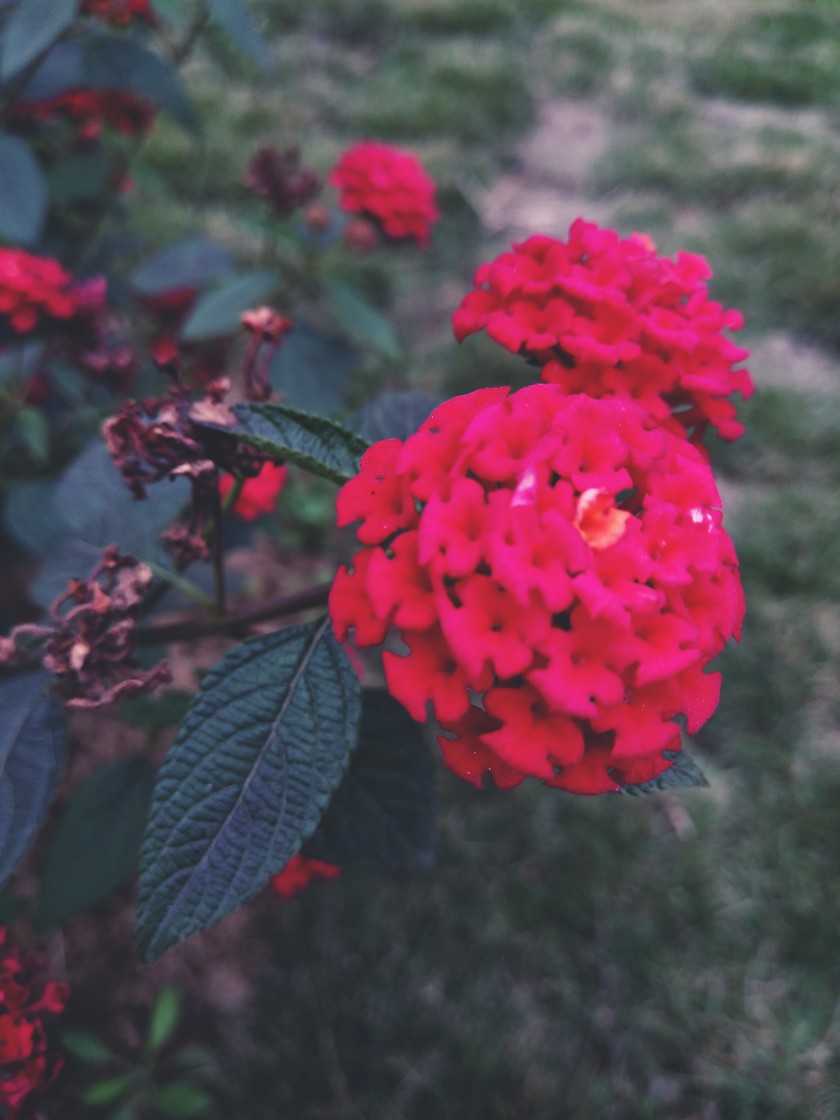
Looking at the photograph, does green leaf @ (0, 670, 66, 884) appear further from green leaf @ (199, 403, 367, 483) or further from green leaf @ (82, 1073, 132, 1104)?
green leaf @ (82, 1073, 132, 1104)

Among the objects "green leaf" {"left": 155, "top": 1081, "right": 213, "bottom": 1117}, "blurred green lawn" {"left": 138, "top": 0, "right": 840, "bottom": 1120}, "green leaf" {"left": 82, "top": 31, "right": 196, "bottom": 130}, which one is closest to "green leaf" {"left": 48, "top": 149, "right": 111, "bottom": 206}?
"blurred green lawn" {"left": 138, "top": 0, "right": 840, "bottom": 1120}

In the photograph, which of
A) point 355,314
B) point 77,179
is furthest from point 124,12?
point 355,314

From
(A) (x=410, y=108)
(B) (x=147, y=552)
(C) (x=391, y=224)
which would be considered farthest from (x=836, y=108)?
(B) (x=147, y=552)

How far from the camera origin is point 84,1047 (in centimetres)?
121

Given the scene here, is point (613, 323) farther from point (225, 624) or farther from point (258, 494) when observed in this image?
point (258, 494)

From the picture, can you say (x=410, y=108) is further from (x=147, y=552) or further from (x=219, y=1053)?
(x=219, y=1053)

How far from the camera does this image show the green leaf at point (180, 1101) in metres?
1.20

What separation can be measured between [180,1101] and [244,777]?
77 centimetres

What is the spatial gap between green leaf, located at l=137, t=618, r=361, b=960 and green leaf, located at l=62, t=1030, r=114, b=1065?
28.5 inches

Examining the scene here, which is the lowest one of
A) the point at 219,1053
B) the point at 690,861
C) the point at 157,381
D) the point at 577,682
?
the point at 219,1053

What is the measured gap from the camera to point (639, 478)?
69cm

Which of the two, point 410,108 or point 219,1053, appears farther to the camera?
point 410,108

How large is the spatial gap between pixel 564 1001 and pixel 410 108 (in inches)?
119

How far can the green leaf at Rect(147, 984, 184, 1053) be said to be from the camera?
50.1 inches
